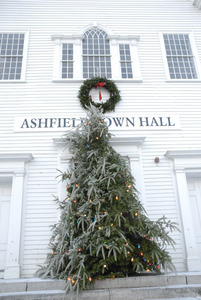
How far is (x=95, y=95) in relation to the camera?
284 inches

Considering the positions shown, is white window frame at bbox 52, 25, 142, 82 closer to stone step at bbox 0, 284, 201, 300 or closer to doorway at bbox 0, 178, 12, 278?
doorway at bbox 0, 178, 12, 278

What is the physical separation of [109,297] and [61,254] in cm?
124

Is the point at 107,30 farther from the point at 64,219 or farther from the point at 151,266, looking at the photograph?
the point at 151,266

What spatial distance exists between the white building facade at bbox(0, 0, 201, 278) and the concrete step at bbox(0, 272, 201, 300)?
122 centimetres

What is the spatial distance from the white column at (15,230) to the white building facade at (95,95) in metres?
0.02

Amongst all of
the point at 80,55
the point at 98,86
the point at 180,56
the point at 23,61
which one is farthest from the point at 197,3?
the point at 23,61

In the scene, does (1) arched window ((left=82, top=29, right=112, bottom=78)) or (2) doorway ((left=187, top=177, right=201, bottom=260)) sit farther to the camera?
(1) arched window ((left=82, top=29, right=112, bottom=78))

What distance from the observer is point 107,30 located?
26.8 ft

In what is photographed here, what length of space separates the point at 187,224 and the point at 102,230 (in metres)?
2.53

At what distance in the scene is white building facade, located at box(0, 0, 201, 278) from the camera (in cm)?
598

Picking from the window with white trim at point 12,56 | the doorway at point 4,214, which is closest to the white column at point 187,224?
the doorway at point 4,214

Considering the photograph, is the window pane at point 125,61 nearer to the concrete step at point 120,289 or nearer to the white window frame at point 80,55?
the white window frame at point 80,55

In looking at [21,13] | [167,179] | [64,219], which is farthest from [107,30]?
[64,219]

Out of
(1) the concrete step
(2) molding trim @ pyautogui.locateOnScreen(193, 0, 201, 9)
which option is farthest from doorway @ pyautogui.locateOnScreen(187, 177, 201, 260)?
(2) molding trim @ pyautogui.locateOnScreen(193, 0, 201, 9)
